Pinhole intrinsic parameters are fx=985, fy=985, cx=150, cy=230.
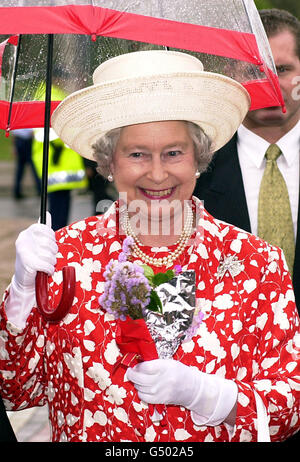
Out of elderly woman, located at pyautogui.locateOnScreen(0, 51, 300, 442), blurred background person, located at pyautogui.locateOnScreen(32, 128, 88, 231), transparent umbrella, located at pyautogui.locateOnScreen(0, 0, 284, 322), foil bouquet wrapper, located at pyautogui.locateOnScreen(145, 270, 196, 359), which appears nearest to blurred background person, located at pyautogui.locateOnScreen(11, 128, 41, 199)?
blurred background person, located at pyautogui.locateOnScreen(32, 128, 88, 231)

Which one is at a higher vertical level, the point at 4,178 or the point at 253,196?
the point at 4,178

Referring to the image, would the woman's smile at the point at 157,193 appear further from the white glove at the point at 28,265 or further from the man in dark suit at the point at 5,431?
the man in dark suit at the point at 5,431

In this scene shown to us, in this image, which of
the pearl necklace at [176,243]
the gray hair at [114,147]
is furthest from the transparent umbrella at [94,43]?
the pearl necklace at [176,243]

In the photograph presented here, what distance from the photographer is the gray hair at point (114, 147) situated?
334cm

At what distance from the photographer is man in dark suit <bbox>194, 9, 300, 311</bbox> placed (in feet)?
15.1

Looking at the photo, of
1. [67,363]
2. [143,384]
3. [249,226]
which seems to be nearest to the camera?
[143,384]

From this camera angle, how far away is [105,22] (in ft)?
9.00

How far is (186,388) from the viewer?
9.86ft

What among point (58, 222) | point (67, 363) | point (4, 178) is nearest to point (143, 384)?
point (67, 363)

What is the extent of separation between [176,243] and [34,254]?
0.54 metres

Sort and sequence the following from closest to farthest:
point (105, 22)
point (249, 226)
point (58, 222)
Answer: point (105, 22) → point (249, 226) → point (58, 222)

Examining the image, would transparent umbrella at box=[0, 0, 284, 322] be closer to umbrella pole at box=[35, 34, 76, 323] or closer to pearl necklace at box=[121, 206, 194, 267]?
umbrella pole at box=[35, 34, 76, 323]
